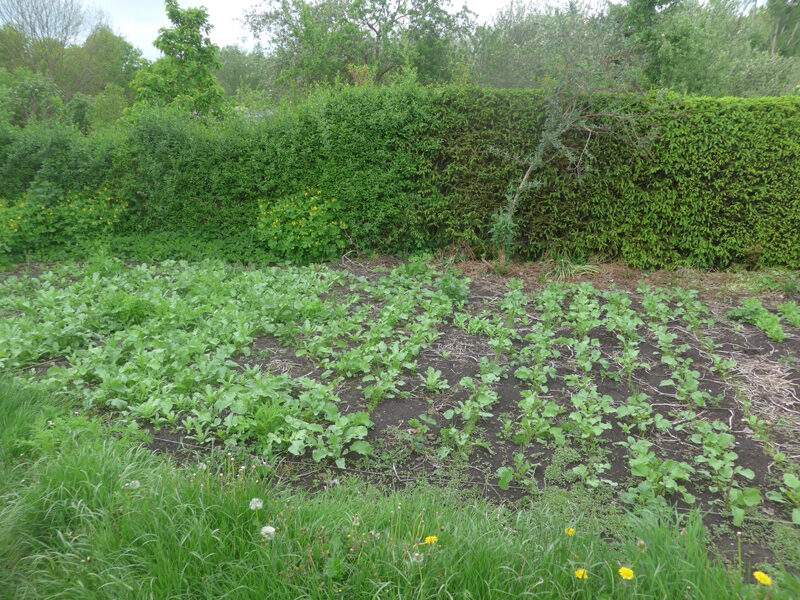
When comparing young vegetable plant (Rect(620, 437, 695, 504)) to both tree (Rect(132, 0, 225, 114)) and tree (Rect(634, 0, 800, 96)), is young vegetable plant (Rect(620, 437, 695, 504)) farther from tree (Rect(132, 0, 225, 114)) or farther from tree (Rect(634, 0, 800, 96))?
tree (Rect(132, 0, 225, 114))

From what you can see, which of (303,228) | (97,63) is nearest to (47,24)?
(97,63)

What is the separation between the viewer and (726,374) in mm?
3705

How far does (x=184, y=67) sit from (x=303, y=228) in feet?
26.7

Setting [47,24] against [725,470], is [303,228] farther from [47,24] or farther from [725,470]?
[47,24]

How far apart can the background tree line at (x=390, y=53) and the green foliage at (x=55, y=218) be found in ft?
5.18

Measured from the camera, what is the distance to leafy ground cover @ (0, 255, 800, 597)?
8.55 ft

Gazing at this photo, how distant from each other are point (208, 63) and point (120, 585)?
13.5 metres

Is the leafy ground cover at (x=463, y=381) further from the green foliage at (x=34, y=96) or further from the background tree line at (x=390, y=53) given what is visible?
the green foliage at (x=34, y=96)

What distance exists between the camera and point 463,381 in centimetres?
332

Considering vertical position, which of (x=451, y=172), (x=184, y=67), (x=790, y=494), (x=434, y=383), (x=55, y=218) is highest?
(x=184, y=67)

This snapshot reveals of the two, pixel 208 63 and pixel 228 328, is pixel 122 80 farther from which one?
pixel 228 328

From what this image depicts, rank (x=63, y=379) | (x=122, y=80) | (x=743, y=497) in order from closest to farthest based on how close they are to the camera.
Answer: (x=743, y=497)
(x=63, y=379)
(x=122, y=80)

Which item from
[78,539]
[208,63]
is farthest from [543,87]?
[208,63]

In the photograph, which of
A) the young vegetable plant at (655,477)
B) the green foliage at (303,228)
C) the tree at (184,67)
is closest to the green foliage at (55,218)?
the green foliage at (303,228)
